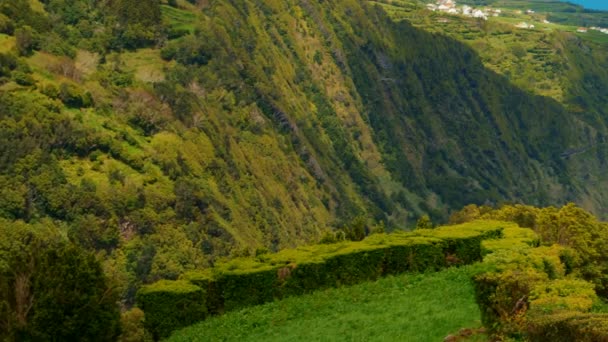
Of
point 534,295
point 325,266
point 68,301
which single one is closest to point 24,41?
point 325,266

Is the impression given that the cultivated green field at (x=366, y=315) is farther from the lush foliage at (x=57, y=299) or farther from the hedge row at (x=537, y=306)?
the lush foliage at (x=57, y=299)

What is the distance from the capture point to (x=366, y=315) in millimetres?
43031

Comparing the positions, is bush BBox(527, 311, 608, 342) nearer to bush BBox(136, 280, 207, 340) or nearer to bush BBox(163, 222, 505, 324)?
bush BBox(136, 280, 207, 340)

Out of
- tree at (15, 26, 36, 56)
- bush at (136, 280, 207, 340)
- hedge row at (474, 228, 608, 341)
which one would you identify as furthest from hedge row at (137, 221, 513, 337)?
tree at (15, 26, 36, 56)

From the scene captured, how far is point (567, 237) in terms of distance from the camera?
71250 mm

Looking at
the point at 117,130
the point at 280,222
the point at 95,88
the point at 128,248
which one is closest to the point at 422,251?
the point at 128,248

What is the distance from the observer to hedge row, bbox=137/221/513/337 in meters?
47.6

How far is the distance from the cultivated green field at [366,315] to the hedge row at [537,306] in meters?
3.19

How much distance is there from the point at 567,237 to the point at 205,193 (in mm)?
90083

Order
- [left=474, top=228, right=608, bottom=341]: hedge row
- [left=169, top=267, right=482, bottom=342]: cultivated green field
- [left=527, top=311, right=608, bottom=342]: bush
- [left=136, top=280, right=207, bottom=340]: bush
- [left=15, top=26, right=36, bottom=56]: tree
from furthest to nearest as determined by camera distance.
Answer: [left=15, top=26, right=36, bottom=56]: tree, [left=136, top=280, right=207, bottom=340]: bush, [left=169, top=267, right=482, bottom=342]: cultivated green field, [left=474, top=228, right=608, bottom=341]: hedge row, [left=527, top=311, right=608, bottom=342]: bush

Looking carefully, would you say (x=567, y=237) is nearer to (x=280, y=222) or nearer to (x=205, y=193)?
(x=205, y=193)

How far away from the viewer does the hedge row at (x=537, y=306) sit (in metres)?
25.4

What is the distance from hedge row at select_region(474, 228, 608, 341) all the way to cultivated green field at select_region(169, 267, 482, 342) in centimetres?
319

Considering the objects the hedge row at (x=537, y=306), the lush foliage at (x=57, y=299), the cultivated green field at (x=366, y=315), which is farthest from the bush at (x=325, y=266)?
the hedge row at (x=537, y=306)
